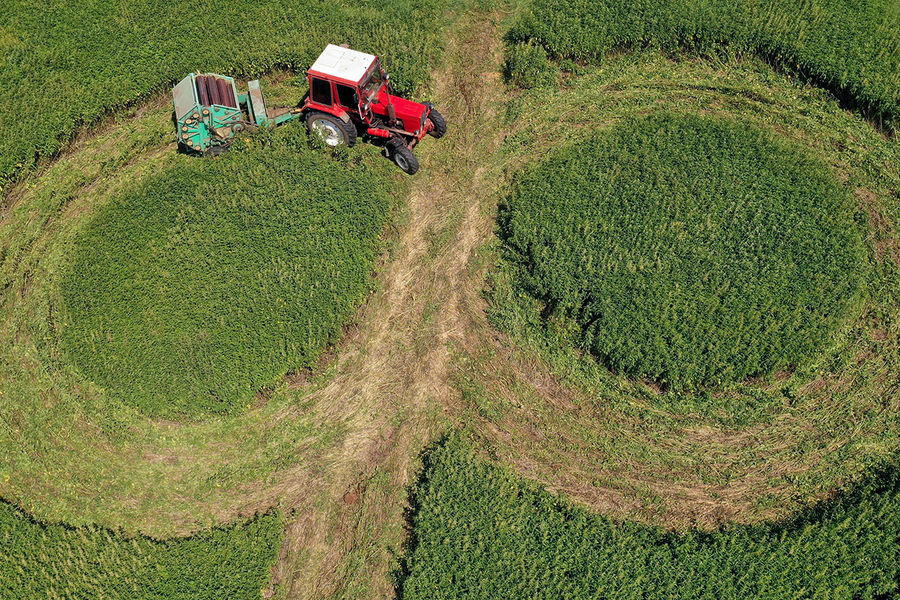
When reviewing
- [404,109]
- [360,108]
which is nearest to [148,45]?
[360,108]

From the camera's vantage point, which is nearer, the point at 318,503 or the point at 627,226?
the point at 318,503

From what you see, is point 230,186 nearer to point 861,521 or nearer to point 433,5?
point 433,5

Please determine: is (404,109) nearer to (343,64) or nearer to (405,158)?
(405,158)

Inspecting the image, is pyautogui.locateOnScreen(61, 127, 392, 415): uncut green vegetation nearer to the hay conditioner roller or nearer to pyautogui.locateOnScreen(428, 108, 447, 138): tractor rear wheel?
the hay conditioner roller

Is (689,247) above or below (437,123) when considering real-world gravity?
above

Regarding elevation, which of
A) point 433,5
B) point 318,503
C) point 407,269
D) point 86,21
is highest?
point 433,5

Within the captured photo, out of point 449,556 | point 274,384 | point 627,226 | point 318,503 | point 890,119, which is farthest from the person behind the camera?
point 890,119

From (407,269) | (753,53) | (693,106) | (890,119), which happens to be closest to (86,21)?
(407,269)
